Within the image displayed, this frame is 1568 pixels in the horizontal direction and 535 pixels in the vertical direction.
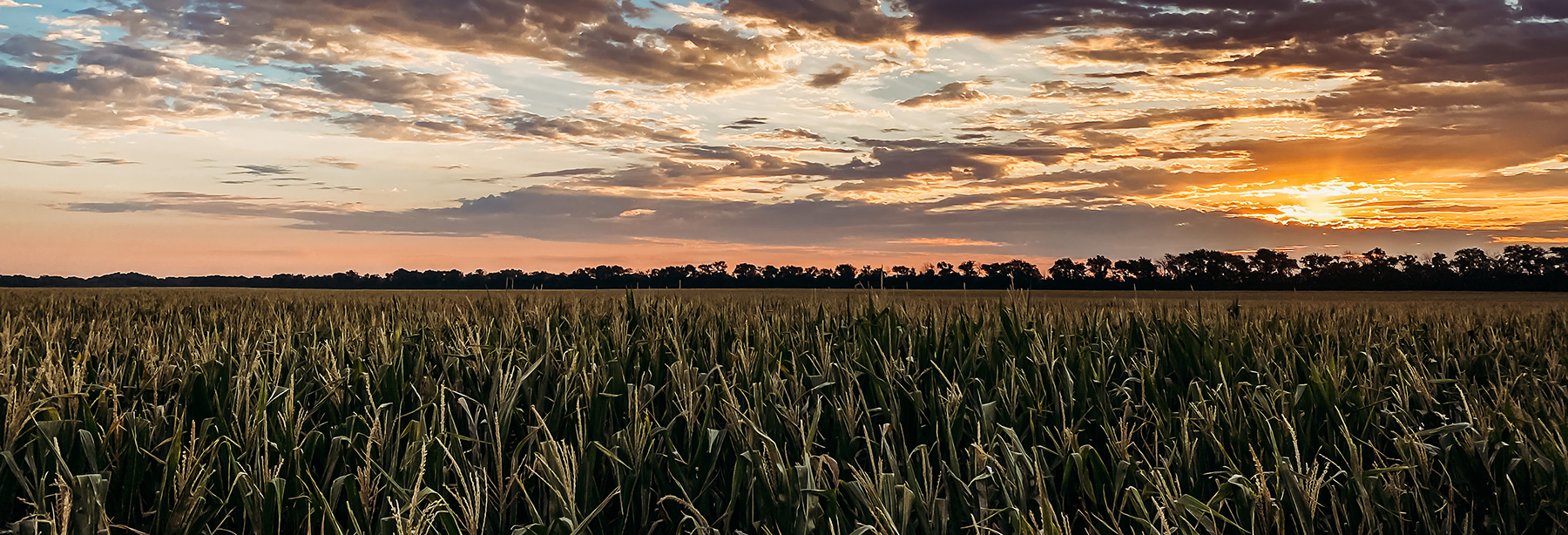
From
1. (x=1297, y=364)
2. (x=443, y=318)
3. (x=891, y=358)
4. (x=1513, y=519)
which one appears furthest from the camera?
(x=443, y=318)

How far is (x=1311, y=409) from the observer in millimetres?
2912

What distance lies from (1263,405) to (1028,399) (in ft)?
2.67

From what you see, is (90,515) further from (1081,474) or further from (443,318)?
(443,318)

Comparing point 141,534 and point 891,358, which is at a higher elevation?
point 891,358

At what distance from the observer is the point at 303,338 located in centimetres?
536

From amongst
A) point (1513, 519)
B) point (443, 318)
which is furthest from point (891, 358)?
point (443, 318)

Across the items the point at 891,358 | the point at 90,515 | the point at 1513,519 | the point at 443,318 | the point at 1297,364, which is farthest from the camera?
the point at 443,318

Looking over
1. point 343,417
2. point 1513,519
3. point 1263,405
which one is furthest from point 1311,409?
point 343,417

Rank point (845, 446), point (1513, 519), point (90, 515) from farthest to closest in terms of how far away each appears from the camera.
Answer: point (845, 446) < point (1513, 519) < point (90, 515)

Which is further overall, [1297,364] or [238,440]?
[1297,364]

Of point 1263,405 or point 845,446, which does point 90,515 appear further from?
point 1263,405

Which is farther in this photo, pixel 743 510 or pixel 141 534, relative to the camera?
pixel 743 510

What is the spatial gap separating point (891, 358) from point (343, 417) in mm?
2122

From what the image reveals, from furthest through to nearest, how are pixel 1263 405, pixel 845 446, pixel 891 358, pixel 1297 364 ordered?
pixel 1297 364
pixel 891 358
pixel 1263 405
pixel 845 446
